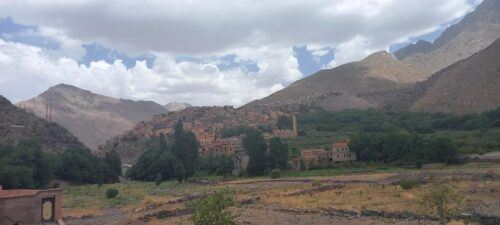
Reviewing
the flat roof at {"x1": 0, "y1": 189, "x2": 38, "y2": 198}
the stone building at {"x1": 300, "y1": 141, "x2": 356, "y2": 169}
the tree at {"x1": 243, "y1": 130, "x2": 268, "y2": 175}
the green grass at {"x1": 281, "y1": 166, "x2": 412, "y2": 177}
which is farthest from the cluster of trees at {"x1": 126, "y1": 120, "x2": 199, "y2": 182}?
the flat roof at {"x1": 0, "y1": 189, "x2": 38, "y2": 198}

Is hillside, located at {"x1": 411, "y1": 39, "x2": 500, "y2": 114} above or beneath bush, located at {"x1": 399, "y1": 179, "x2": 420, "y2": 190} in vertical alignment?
above

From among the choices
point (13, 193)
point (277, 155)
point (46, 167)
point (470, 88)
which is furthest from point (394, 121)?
point (13, 193)

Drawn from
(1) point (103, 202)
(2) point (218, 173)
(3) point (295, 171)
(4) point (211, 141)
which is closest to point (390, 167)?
(3) point (295, 171)

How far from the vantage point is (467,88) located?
126 m

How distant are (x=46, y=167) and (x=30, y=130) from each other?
41486 millimetres

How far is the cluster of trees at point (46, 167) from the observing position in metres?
61.4

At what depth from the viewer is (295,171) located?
71562mm

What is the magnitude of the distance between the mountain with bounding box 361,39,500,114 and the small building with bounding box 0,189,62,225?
105 meters

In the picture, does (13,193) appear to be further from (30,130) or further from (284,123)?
(284,123)

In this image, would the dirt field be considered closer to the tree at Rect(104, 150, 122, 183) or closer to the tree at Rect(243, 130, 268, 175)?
the tree at Rect(243, 130, 268, 175)

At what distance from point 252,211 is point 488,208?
1396 cm

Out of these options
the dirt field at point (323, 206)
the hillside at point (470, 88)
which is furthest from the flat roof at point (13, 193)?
the hillside at point (470, 88)

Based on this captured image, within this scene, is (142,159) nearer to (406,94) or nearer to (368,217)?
(368,217)

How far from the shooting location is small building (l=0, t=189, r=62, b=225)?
32.7 meters
